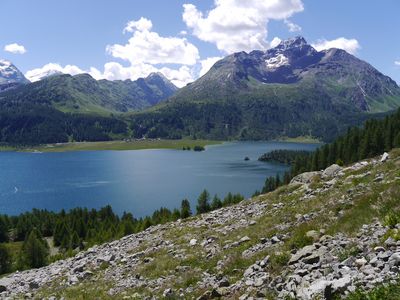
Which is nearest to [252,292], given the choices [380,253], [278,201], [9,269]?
[380,253]

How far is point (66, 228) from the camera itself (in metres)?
112

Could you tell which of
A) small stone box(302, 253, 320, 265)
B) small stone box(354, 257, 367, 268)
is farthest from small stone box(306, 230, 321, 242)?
small stone box(354, 257, 367, 268)

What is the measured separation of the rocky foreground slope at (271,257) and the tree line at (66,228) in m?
46.8

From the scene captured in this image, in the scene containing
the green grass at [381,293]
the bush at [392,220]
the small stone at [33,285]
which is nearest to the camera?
the green grass at [381,293]

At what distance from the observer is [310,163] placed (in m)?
143

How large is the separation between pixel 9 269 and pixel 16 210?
9933cm

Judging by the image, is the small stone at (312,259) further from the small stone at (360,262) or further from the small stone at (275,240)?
the small stone at (275,240)

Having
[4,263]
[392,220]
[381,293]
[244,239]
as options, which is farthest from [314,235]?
[4,263]

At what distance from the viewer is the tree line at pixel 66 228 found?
7981 centimetres

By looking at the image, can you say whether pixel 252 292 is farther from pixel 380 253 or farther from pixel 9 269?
pixel 9 269

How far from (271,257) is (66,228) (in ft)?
343

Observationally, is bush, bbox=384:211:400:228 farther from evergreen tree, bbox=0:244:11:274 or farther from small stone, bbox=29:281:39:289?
evergreen tree, bbox=0:244:11:274

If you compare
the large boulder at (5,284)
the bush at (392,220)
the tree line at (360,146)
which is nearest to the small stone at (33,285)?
the large boulder at (5,284)

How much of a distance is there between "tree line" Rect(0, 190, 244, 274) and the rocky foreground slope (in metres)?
46.8
